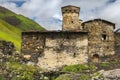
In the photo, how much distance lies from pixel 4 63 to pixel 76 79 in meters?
4.10

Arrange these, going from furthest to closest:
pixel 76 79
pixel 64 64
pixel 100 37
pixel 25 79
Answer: pixel 100 37 < pixel 64 64 < pixel 76 79 < pixel 25 79

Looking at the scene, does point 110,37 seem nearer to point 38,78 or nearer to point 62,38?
point 62,38

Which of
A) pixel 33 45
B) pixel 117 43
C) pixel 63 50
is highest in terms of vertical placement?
pixel 117 43

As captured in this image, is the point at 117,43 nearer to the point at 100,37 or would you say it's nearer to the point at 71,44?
the point at 100,37

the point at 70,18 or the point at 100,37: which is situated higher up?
the point at 70,18

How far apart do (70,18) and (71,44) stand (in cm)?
811

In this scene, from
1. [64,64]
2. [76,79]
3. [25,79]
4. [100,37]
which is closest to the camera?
[25,79]

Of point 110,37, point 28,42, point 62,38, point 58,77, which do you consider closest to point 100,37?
point 110,37

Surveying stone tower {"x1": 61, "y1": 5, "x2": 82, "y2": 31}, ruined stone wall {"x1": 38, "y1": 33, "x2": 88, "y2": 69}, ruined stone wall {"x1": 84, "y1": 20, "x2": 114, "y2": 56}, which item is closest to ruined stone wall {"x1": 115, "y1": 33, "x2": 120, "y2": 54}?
ruined stone wall {"x1": 84, "y1": 20, "x2": 114, "y2": 56}

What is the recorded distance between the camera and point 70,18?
48.6 metres

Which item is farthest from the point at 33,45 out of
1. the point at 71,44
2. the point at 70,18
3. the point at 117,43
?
the point at 117,43

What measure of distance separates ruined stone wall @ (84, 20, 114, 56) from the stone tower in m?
3.88

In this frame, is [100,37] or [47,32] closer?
[47,32]

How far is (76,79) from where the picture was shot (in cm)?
2008
